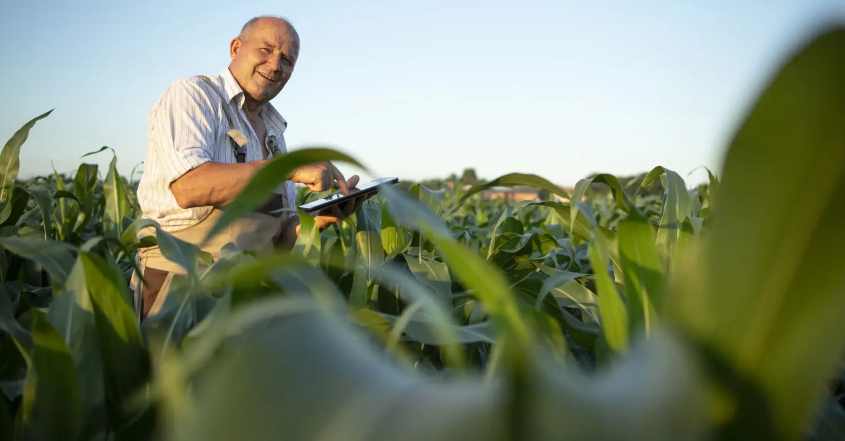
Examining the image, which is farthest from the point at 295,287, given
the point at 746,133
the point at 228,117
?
the point at 228,117

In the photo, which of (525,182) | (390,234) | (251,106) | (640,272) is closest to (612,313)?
(640,272)

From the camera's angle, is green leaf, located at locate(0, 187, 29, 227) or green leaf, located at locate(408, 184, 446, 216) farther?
green leaf, located at locate(408, 184, 446, 216)

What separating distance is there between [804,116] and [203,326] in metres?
0.54

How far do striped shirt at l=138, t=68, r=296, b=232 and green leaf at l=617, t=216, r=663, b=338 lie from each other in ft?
5.11

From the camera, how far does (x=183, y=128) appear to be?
1.91 metres

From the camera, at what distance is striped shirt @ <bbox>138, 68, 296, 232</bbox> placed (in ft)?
6.18

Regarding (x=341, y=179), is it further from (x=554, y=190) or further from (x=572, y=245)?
(x=554, y=190)

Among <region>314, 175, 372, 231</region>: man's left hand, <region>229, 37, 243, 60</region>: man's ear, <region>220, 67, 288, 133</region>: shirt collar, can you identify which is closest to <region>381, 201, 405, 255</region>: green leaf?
<region>314, 175, 372, 231</region>: man's left hand

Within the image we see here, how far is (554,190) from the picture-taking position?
0.65 m

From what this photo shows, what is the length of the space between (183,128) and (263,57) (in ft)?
1.81

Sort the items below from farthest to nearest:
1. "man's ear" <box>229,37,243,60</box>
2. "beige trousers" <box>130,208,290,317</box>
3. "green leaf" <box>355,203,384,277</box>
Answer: "man's ear" <box>229,37,243,60</box>, "beige trousers" <box>130,208,290,317</box>, "green leaf" <box>355,203,384,277</box>

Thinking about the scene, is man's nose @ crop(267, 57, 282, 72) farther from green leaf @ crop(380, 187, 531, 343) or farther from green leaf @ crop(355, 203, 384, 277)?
green leaf @ crop(380, 187, 531, 343)

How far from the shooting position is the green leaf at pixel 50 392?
0.55 meters

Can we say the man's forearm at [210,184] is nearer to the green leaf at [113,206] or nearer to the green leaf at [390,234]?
the green leaf at [113,206]
